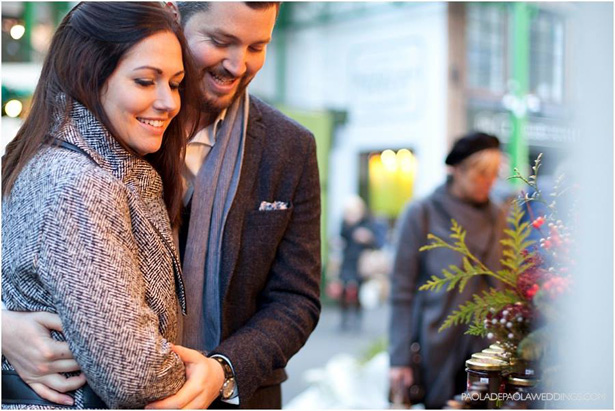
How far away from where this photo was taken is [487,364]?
1.45 meters

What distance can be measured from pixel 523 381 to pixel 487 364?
72mm

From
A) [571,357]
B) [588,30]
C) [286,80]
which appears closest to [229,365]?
[571,357]

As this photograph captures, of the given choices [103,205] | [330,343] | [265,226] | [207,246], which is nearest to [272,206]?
[265,226]

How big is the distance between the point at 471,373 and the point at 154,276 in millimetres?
604

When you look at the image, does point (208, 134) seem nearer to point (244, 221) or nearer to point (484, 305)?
point (244, 221)

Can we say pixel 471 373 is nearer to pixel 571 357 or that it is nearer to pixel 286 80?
pixel 571 357

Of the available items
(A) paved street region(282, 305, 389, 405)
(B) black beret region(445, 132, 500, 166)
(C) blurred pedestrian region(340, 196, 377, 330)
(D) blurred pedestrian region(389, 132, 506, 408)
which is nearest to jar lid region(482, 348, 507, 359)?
(D) blurred pedestrian region(389, 132, 506, 408)

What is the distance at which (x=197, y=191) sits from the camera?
157 centimetres

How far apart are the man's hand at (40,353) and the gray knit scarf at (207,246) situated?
1.02ft

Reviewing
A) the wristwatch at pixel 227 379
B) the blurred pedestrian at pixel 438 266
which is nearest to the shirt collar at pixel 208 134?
the wristwatch at pixel 227 379

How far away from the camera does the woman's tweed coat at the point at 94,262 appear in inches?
46.6

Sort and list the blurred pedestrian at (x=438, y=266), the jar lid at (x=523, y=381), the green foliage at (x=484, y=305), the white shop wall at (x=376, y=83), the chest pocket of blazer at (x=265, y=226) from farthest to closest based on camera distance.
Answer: the white shop wall at (x=376, y=83) < the blurred pedestrian at (x=438, y=266) < the chest pocket of blazer at (x=265, y=226) < the green foliage at (x=484, y=305) < the jar lid at (x=523, y=381)

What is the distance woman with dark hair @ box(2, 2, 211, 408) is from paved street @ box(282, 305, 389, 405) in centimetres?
380

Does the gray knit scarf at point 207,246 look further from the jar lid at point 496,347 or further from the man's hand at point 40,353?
the jar lid at point 496,347
